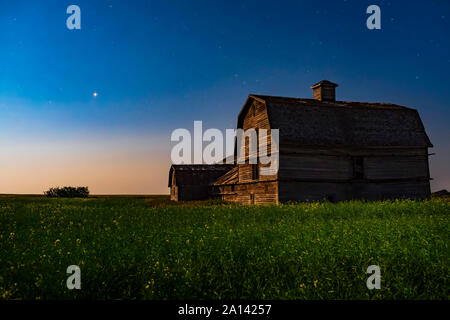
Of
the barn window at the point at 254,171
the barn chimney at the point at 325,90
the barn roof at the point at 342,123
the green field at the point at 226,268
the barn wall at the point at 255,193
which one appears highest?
the barn chimney at the point at 325,90

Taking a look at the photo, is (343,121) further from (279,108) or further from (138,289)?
(138,289)

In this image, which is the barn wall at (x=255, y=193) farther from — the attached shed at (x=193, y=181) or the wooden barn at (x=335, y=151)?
the attached shed at (x=193, y=181)

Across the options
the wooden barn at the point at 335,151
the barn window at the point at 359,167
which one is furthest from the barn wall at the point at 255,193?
the barn window at the point at 359,167

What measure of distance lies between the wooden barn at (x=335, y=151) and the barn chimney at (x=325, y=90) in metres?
0.09

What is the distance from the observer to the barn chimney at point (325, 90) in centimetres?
2823

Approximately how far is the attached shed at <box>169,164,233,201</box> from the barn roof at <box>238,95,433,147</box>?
14.2 m

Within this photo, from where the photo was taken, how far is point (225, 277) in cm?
537

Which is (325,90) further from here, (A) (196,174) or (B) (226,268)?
(B) (226,268)

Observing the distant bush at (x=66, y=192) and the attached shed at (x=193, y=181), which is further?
the distant bush at (x=66, y=192)

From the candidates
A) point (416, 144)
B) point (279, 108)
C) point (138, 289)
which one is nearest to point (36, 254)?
point (138, 289)

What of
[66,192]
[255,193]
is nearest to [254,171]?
[255,193]

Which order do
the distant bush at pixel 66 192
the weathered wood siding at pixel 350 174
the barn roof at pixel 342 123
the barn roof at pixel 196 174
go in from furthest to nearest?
1. the distant bush at pixel 66 192
2. the barn roof at pixel 196 174
3. the barn roof at pixel 342 123
4. the weathered wood siding at pixel 350 174

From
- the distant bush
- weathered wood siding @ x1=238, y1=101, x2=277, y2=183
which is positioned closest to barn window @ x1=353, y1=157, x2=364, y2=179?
weathered wood siding @ x1=238, y1=101, x2=277, y2=183

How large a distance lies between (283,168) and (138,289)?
18442 millimetres
